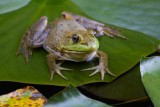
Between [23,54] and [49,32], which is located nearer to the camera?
[23,54]

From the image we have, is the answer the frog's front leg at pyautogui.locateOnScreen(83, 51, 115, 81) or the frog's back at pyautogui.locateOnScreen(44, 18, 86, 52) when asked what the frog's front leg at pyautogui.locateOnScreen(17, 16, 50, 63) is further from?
the frog's front leg at pyautogui.locateOnScreen(83, 51, 115, 81)

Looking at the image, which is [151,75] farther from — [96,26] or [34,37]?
[34,37]

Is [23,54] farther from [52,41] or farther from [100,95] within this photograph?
[100,95]

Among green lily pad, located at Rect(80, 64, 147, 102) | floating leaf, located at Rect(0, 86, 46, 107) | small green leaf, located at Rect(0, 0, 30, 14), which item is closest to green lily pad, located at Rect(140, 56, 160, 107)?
green lily pad, located at Rect(80, 64, 147, 102)

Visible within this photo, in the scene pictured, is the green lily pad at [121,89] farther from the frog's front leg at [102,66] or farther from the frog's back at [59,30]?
the frog's back at [59,30]

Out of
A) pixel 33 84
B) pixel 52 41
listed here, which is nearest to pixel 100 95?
pixel 33 84

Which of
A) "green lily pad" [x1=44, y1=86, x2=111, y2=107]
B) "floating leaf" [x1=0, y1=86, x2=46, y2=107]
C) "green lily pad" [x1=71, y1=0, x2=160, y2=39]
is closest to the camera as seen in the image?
"green lily pad" [x1=44, y1=86, x2=111, y2=107]

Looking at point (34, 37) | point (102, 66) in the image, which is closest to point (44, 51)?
point (34, 37)
